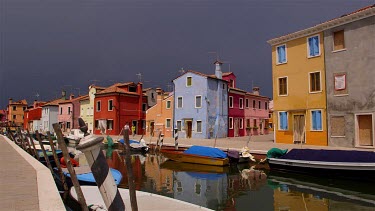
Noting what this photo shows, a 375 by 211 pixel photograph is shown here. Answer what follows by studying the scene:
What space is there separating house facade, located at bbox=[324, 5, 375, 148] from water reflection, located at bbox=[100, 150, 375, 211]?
7336 millimetres

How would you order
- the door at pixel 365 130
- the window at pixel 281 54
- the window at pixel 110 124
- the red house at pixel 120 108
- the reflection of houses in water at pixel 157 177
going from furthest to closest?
the window at pixel 110 124, the red house at pixel 120 108, the window at pixel 281 54, the door at pixel 365 130, the reflection of houses in water at pixel 157 177

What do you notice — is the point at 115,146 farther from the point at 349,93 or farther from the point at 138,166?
the point at 349,93

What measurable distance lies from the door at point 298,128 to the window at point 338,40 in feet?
18.0

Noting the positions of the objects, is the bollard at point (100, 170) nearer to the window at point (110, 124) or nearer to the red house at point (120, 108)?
the red house at point (120, 108)

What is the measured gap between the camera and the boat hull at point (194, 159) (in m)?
17.8

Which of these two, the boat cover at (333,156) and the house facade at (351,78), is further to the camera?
the house facade at (351,78)

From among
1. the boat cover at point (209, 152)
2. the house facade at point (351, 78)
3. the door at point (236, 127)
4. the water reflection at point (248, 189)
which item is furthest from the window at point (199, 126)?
the water reflection at point (248, 189)

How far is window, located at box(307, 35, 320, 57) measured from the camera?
2259 cm

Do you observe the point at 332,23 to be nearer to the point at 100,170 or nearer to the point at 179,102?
the point at 179,102

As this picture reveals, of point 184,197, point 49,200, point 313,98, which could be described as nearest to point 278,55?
point 313,98

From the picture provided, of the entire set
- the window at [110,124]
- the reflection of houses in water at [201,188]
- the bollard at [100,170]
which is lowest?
the reflection of houses in water at [201,188]

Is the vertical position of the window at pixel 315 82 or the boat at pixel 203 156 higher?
the window at pixel 315 82

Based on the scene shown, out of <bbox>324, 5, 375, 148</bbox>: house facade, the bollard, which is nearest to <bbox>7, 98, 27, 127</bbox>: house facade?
<bbox>324, 5, 375, 148</bbox>: house facade

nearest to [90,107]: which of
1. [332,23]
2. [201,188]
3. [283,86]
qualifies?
[283,86]
